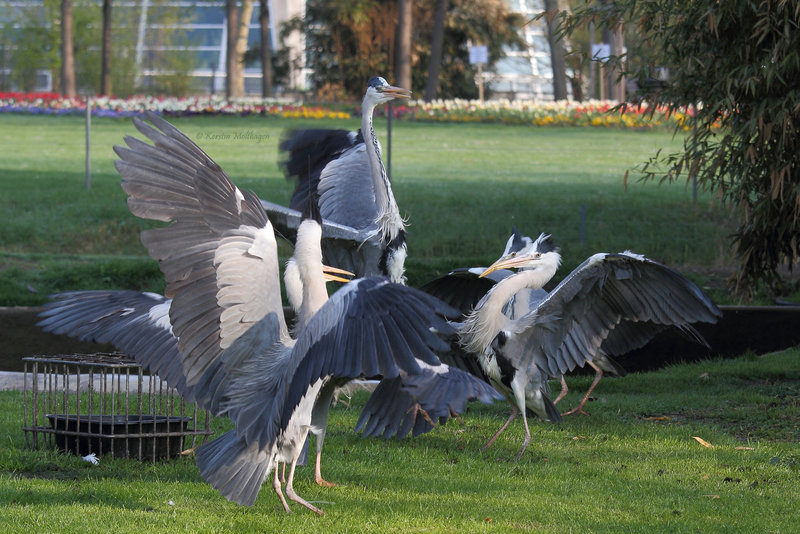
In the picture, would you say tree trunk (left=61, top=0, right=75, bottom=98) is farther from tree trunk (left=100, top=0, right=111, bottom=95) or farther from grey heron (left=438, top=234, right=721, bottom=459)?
grey heron (left=438, top=234, right=721, bottom=459)

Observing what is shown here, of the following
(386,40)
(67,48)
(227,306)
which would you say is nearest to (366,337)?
(227,306)

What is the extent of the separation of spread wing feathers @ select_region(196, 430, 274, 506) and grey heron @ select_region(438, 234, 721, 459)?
2237 millimetres

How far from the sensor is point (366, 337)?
16.0 ft

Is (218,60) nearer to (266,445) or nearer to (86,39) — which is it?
(86,39)

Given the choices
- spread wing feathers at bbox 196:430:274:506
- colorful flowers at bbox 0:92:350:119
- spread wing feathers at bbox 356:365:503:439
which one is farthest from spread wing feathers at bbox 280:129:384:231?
colorful flowers at bbox 0:92:350:119

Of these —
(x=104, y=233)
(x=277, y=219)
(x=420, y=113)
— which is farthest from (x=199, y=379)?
(x=420, y=113)

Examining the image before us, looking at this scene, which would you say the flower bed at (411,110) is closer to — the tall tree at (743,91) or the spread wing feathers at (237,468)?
the tall tree at (743,91)

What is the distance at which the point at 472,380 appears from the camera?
6.38 metres

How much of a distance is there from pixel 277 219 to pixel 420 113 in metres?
21.6

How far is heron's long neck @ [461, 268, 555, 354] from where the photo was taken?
25.0ft

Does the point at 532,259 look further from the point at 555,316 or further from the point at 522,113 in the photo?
the point at 522,113

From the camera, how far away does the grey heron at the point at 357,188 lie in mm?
8992

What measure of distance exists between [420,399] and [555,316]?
155 cm

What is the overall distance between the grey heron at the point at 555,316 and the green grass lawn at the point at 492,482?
50 centimetres
